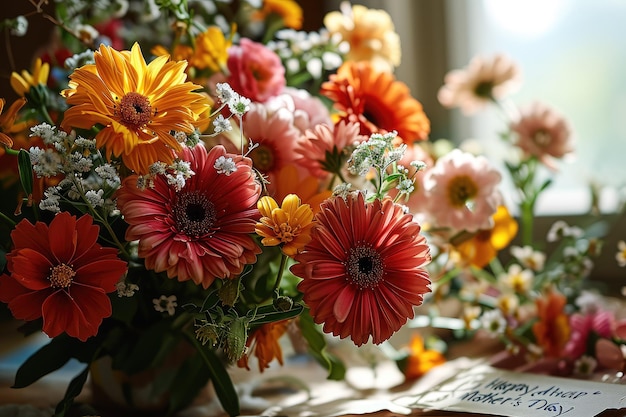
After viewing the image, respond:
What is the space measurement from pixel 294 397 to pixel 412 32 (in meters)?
0.76

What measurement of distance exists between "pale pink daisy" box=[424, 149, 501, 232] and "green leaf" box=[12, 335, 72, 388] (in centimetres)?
42

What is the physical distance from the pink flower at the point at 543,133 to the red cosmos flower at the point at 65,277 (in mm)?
633

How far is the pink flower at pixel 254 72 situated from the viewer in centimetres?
79

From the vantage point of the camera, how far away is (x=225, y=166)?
627 millimetres

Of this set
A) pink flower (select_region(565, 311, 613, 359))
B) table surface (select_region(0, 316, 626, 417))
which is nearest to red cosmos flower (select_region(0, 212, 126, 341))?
table surface (select_region(0, 316, 626, 417))

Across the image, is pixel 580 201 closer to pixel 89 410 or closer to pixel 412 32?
pixel 412 32

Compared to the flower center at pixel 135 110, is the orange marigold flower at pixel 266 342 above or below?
below

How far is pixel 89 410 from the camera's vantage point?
79cm

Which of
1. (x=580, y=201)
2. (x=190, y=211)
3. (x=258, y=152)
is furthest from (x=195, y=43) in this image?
(x=580, y=201)

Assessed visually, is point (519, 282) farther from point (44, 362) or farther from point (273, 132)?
point (44, 362)

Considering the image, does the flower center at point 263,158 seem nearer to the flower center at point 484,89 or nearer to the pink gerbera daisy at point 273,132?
the pink gerbera daisy at point 273,132

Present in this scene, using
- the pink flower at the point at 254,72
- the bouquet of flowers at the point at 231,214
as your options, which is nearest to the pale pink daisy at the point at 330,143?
the bouquet of flowers at the point at 231,214

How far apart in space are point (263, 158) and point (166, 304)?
0.61 ft

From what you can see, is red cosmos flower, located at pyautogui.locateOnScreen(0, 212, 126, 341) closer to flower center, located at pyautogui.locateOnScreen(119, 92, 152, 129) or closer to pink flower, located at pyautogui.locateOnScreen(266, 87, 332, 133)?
flower center, located at pyautogui.locateOnScreen(119, 92, 152, 129)
